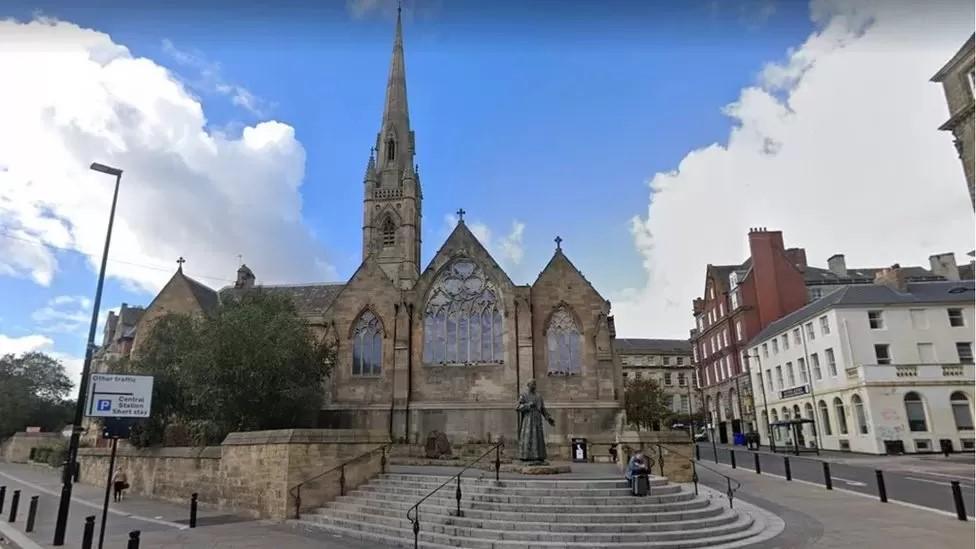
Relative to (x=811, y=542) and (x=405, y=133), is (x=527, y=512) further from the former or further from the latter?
(x=405, y=133)

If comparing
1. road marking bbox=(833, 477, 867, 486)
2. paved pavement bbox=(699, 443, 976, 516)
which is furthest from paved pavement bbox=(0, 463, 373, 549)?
road marking bbox=(833, 477, 867, 486)

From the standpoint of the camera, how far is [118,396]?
11805mm

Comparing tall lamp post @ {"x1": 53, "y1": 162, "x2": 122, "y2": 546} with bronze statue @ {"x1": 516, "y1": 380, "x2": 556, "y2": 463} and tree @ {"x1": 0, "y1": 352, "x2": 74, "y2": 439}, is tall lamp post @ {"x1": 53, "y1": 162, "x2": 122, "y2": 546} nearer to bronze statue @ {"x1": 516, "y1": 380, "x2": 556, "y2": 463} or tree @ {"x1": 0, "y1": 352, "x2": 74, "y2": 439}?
bronze statue @ {"x1": 516, "y1": 380, "x2": 556, "y2": 463}

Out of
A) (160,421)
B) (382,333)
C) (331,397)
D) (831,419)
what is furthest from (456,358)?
Answer: (831,419)

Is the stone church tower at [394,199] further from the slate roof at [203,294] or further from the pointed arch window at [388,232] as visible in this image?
the slate roof at [203,294]

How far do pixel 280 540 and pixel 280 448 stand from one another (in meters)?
3.68

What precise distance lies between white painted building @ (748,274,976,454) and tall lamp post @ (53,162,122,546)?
38171 mm

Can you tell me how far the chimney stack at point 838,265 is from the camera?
55781 mm

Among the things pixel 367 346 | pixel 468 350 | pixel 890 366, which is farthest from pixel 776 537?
pixel 890 366

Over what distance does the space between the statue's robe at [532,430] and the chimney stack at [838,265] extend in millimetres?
50730

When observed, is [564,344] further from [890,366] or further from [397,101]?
[397,101]

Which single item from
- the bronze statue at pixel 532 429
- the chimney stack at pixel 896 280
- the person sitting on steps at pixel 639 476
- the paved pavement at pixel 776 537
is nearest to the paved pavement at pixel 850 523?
the paved pavement at pixel 776 537

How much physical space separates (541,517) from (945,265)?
5240cm

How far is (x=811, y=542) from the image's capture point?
11531mm
